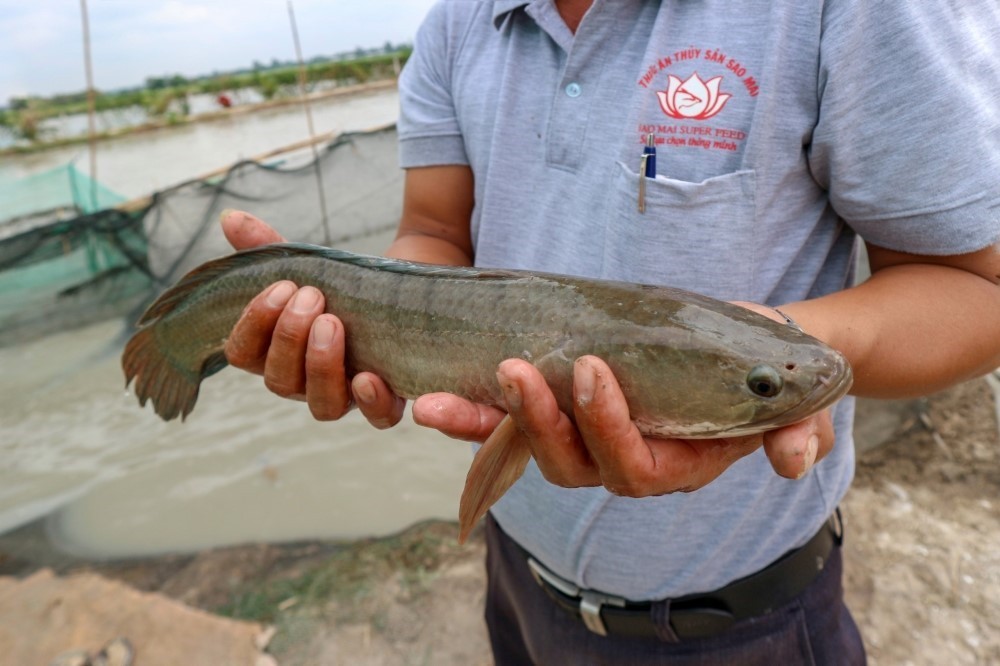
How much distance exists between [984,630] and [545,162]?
3216mm

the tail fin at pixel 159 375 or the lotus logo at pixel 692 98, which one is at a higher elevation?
the lotus logo at pixel 692 98

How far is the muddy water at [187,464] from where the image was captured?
16.7 feet

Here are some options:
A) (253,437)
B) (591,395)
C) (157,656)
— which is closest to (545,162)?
(591,395)

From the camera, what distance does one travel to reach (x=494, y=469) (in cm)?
147

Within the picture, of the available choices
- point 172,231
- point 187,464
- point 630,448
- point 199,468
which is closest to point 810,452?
point 630,448

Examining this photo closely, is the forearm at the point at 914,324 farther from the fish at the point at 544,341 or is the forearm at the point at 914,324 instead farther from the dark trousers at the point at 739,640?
the dark trousers at the point at 739,640

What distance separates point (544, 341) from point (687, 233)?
17.1 inches

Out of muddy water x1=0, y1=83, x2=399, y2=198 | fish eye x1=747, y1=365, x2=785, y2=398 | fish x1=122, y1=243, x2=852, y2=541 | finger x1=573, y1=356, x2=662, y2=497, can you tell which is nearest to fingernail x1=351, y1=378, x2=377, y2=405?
fish x1=122, y1=243, x2=852, y2=541

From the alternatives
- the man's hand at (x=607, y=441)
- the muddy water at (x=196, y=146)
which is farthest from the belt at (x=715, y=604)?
the muddy water at (x=196, y=146)

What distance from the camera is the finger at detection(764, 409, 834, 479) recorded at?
1.22 meters

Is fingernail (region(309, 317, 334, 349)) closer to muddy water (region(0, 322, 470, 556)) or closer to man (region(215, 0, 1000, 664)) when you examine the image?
man (region(215, 0, 1000, 664))

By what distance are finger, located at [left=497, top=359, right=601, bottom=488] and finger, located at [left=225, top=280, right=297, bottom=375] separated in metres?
0.82

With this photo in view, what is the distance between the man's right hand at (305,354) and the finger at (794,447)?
102 centimetres

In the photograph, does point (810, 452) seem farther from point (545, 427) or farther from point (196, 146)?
point (196, 146)
